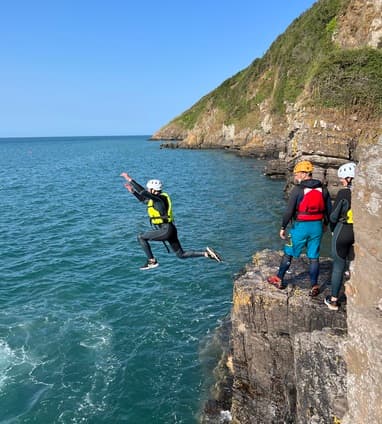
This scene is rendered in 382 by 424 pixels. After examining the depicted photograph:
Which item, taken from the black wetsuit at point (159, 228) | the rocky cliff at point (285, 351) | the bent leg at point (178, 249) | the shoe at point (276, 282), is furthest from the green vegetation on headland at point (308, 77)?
the rocky cliff at point (285, 351)

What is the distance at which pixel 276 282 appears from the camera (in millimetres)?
9148

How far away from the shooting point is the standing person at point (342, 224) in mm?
7352

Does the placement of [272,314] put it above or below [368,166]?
below

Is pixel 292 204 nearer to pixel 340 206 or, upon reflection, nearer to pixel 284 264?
pixel 340 206

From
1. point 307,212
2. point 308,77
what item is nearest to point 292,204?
point 307,212

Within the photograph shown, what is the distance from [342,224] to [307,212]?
2.66 ft

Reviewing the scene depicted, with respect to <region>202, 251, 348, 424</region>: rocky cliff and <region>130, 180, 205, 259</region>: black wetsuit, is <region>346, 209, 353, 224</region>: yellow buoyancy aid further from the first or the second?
<region>130, 180, 205, 259</region>: black wetsuit

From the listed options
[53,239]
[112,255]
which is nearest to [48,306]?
[112,255]

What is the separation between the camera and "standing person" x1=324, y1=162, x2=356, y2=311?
7.35m

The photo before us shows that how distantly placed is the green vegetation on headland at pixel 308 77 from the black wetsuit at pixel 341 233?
25.4 m

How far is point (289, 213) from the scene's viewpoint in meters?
8.14

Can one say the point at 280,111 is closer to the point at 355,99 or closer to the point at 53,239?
the point at 355,99

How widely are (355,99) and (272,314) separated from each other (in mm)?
26728

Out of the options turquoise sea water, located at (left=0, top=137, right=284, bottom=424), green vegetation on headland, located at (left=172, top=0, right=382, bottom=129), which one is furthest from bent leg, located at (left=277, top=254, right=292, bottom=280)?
green vegetation on headland, located at (left=172, top=0, right=382, bottom=129)
